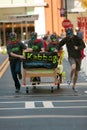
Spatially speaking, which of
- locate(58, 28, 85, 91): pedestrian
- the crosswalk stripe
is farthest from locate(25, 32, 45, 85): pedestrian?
the crosswalk stripe

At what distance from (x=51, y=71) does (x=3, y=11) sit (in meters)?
53.8

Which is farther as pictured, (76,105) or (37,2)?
(37,2)

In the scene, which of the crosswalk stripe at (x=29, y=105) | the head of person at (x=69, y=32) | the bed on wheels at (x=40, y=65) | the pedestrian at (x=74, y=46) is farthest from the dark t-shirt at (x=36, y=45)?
the crosswalk stripe at (x=29, y=105)

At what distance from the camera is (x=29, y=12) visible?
233 feet

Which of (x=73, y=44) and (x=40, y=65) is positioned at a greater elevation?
(x=73, y=44)

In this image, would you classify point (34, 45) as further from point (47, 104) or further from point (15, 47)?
point (47, 104)
